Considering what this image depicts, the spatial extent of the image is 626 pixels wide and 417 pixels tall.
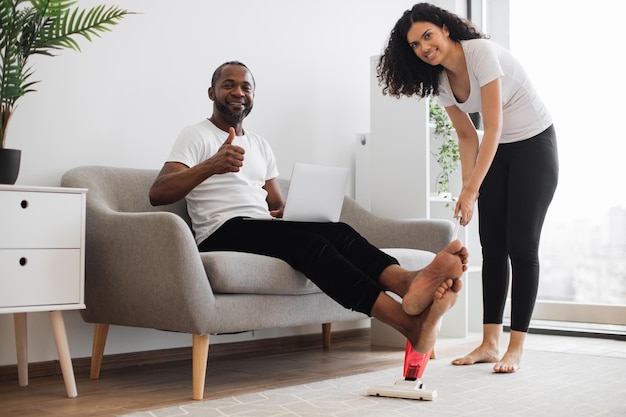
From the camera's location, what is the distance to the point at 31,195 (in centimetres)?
226

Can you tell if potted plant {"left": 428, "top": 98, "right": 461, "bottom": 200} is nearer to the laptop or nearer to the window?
the window

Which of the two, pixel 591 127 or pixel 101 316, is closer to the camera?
pixel 101 316

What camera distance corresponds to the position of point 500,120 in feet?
8.57

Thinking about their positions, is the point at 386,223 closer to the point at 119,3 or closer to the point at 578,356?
the point at 578,356

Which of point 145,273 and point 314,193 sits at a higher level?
point 314,193

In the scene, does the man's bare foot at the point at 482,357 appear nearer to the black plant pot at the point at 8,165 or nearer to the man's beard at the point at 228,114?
the man's beard at the point at 228,114

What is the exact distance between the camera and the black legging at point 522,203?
2760 mm

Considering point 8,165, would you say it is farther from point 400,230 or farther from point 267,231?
point 400,230

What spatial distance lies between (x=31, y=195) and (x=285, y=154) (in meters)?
1.63

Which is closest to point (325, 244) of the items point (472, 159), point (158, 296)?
point (158, 296)

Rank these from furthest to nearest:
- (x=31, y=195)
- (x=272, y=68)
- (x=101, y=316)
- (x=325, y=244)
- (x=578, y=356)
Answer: (x=272, y=68)
(x=578, y=356)
(x=101, y=316)
(x=325, y=244)
(x=31, y=195)

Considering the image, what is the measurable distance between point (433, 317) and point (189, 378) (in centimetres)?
101

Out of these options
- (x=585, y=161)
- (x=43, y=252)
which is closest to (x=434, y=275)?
(x=43, y=252)

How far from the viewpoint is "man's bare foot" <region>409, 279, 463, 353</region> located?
2.11 m
